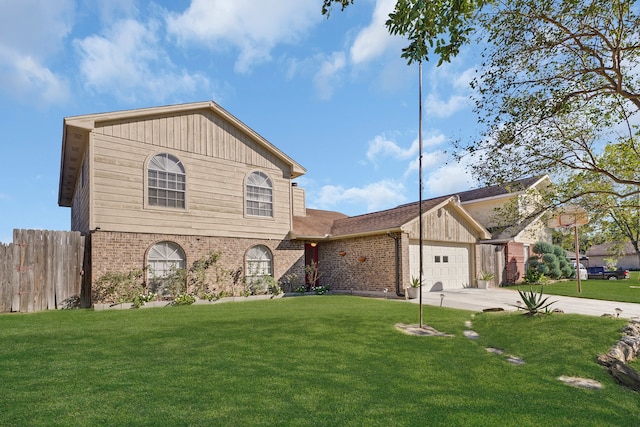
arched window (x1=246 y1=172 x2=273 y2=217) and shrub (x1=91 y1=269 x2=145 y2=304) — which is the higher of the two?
arched window (x1=246 y1=172 x2=273 y2=217)

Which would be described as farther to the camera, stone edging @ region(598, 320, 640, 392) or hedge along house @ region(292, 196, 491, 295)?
hedge along house @ region(292, 196, 491, 295)

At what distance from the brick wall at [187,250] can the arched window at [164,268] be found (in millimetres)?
262

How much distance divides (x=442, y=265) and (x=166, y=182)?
1309cm

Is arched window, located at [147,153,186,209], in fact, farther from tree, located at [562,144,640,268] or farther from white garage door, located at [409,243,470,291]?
tree, located at [562,144,640,268]

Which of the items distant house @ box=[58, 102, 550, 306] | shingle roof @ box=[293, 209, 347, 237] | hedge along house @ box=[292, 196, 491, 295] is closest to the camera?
A: distant house @ box=[58, 102, 550, 306]

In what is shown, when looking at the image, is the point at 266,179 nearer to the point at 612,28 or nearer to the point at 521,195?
the point at 521,195

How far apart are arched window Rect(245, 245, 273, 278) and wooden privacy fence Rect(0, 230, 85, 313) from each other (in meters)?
6.23

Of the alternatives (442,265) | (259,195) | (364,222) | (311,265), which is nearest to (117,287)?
(259,195)

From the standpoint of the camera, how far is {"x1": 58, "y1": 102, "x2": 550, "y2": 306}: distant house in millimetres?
12992

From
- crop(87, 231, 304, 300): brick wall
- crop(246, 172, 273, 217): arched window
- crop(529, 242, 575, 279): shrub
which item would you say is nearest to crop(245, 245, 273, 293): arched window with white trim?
crop(87, 231, 304, 300): brick wall

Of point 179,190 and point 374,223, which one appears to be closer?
point 179,190

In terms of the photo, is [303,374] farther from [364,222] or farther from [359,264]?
[364,222]

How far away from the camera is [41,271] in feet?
39.4

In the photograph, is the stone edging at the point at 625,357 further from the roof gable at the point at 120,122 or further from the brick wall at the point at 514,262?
the roof gable at the point at 120,122
